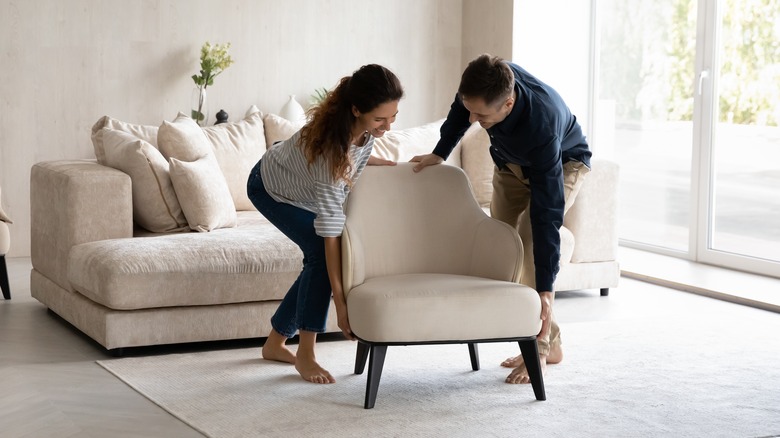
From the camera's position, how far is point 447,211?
130 inches

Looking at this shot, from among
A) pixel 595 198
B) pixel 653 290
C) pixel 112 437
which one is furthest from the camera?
pixel 653 290

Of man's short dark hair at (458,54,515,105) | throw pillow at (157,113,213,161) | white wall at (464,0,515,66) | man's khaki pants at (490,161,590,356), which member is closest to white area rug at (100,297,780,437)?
man's khaki pants at (490,161,590,356)

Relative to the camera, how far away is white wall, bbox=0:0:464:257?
5.77 meters

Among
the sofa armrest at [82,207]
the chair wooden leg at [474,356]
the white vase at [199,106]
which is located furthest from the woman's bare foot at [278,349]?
the white vase at [199,106]

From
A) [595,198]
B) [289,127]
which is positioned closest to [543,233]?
[595,198]

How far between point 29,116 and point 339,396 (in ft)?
11.6

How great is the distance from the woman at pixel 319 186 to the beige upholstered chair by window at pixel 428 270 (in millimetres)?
100

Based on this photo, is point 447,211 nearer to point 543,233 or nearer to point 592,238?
point 543,233

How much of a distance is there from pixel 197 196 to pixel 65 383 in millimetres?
1134

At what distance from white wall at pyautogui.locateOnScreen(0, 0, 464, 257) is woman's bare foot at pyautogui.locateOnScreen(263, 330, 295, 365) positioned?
2939 mm

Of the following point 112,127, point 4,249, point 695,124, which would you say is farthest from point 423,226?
point 695,124

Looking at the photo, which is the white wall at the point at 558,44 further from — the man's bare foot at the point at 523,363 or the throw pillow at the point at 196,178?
the man's bare foot at the point at 523,363

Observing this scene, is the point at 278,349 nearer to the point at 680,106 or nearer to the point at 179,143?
the point at 179,143

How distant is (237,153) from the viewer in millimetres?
4723
